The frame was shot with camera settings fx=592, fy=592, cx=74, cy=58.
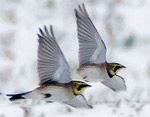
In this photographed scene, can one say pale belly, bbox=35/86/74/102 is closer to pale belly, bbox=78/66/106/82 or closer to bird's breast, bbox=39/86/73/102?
bird's breast, bbox=39/86/73/102

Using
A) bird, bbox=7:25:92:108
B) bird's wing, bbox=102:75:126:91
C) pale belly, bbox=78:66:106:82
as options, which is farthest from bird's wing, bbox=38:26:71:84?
bird's wing, bbox=102:75:126:91

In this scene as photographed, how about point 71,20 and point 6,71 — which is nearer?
point 6,71

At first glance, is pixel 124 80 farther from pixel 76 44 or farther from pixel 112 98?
pixel 76 44

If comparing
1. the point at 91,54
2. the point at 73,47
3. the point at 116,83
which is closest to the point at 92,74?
the point at 91,54

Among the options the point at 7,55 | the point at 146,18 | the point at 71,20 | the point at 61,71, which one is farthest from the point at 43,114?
the point at 146,18

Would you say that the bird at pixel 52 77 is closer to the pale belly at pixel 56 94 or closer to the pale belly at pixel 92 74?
the pale belly at pixel 56 94

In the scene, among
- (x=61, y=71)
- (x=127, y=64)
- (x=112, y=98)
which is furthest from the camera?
(x=127, y=64)
